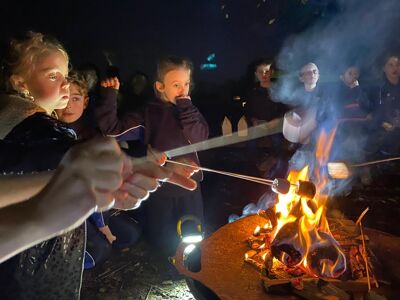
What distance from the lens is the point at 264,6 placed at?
14.1 metres

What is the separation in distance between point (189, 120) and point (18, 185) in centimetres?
314

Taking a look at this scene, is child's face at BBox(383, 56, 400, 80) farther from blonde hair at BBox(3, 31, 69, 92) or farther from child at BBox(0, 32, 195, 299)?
child at BBox(0, 32, 195, 299)

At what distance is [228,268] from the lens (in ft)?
9.68

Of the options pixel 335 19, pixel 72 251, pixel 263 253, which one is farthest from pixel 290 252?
pixel 335 19

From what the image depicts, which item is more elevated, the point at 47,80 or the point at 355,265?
the point at 47,80

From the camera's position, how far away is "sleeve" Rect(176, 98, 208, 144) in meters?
4.29

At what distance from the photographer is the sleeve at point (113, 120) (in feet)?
14.0

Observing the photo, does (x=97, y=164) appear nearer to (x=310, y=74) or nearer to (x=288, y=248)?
(x=288, y=248)

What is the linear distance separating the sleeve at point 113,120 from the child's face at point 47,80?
2203 mm

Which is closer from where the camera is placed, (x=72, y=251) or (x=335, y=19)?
(x=72, y=251)

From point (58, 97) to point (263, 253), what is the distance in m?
2.44

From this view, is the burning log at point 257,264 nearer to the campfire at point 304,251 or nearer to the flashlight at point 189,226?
the campfire at point 304,251

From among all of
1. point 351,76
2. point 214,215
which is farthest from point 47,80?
point 351,76

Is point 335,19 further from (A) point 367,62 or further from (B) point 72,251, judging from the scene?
(B) point 72,251
